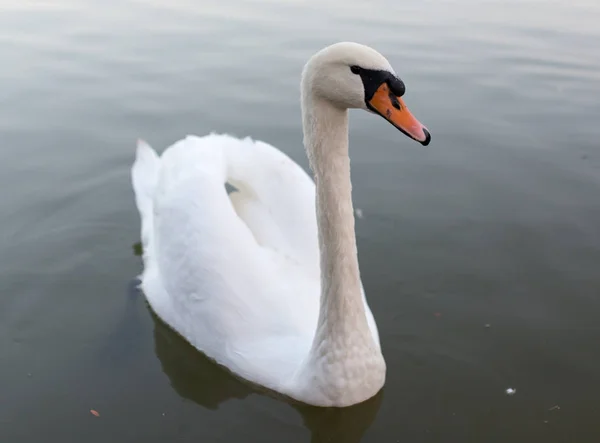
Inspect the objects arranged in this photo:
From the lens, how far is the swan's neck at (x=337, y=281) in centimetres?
316

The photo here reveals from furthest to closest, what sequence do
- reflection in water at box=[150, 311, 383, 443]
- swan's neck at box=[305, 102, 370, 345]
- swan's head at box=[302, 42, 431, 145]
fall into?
reflection in water at box=[150, 311, 383, 443], swan's neck at box=[305, 102, 370, 345], swan's head at box=[302, 42, 431, 145]

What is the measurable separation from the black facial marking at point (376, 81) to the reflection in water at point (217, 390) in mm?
1729

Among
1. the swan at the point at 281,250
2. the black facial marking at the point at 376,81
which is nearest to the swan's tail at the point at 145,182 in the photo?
the swan at the point at 281,250

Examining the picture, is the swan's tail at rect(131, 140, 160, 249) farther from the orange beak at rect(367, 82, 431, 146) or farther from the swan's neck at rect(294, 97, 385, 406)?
the orange beak at rect(367, 82, 431, 146)

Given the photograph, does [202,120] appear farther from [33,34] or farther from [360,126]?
[33,34]

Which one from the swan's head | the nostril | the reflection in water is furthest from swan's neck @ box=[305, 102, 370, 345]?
the reflection in water

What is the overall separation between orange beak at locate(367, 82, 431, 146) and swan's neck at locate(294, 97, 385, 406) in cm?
22

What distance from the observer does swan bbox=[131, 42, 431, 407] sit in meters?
3.04

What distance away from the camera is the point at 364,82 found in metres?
2.95

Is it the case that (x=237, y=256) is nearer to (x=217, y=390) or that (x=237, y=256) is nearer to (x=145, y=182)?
(x=217, y=390)

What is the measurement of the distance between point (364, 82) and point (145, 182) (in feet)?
9.70

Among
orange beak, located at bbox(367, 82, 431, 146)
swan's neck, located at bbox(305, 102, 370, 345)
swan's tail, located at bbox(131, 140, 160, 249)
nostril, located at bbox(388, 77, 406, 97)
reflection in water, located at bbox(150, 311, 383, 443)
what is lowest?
reflection in water, located at bbox(150, 311, 383, 443)

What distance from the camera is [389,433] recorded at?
3.65 meters

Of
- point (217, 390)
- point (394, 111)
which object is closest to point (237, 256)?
point (217, 390)
